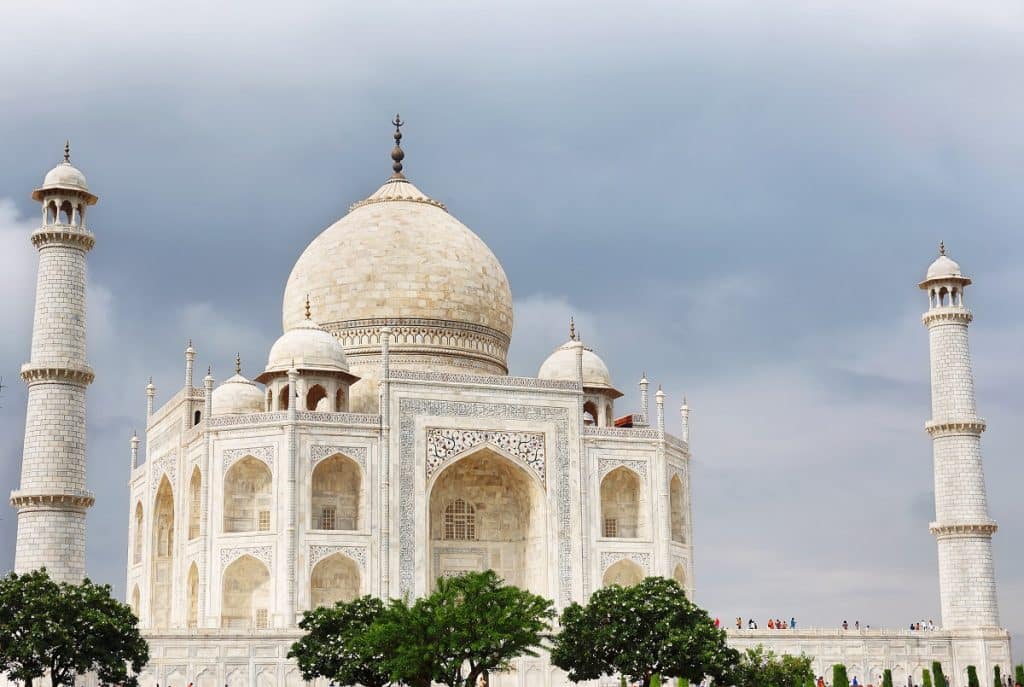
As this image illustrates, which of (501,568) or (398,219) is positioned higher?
(398,219)

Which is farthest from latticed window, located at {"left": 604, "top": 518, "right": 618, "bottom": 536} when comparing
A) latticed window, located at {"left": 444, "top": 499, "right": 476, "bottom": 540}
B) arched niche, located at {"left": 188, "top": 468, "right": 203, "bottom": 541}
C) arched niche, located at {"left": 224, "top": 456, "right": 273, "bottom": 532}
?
arched niche, located at {"left": 188, "top": 468, "right": 203, "bottom": 541}

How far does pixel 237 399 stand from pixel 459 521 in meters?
5.48

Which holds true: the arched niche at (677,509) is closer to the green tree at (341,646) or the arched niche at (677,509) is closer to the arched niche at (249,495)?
the arched niche at (249,495)

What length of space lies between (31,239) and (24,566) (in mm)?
5856

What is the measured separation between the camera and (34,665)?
22.9 metres

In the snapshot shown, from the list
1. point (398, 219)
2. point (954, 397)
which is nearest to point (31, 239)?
point (398, 219)

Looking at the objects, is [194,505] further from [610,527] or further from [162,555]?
[610,527]

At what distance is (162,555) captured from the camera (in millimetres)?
33969

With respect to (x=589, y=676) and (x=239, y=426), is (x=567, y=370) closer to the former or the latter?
(x=239, y=426)

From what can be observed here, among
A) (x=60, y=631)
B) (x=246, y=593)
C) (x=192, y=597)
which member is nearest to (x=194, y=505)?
(x=192, y=597)

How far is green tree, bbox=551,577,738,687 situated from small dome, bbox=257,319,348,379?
29.2 feet

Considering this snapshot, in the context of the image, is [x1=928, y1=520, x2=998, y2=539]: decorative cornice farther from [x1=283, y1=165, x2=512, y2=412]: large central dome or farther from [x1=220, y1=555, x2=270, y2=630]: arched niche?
[x1=220, y1=555, x2=270, y2=630]: arched niche

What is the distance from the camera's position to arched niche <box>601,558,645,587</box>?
104ft

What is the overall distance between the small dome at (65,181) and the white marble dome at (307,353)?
5502mm
